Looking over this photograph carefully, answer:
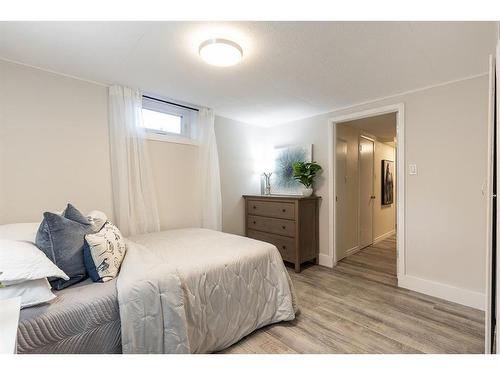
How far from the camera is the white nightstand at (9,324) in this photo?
69 centimetres

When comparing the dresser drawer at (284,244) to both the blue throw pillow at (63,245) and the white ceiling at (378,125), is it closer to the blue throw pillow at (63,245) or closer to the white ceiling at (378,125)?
the white ceiling at (378,125)

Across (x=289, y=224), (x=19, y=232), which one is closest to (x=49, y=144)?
(x=19, y=232)

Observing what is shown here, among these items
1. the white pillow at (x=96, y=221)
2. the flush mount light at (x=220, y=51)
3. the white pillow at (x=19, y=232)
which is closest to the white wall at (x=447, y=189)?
the flush mount light at (x=220, y=51)

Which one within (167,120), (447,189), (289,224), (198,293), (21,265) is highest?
(167,120)

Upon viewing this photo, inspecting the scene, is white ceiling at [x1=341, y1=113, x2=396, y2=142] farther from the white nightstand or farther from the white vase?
the white nightstand

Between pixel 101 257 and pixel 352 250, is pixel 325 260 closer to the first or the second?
pixel 352 250

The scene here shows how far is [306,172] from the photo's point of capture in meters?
3.27

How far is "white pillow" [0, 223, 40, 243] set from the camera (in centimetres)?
138

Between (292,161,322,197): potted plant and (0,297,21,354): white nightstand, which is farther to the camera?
(292,161,322,197): potted plant

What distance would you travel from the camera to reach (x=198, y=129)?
303 centimetres

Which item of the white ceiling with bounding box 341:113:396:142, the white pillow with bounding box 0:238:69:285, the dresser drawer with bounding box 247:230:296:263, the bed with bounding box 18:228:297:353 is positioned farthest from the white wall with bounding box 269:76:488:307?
the white pillow with bounding box 0:238:69:285

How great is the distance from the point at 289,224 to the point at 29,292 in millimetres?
2535

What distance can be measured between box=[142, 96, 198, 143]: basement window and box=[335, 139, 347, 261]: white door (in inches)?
79.6
